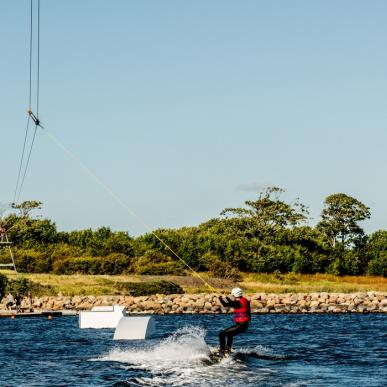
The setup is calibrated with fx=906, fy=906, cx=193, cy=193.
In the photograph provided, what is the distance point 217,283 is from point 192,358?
5169cm

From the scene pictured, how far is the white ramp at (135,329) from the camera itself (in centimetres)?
3691

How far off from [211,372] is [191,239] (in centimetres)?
A: 6949

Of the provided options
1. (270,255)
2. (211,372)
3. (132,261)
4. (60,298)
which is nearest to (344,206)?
(270,255)

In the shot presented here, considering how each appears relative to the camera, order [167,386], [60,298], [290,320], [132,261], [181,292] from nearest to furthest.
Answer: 1. [167,386]
2. [290,320]
3. [60,298]
4. [181,292]
5. [132,261]

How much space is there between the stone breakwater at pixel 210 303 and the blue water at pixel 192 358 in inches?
627

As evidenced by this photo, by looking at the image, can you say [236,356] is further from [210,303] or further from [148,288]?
[148,288]

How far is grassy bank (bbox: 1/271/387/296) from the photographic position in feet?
245

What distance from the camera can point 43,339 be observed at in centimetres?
4034

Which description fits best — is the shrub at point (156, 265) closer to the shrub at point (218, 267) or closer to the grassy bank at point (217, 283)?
the grassy bank at point (217, 283)

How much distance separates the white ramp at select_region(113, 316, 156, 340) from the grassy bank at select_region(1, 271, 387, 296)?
110 feet

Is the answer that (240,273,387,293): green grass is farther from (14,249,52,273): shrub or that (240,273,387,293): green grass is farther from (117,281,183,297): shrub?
(14,249,52,273): shrub

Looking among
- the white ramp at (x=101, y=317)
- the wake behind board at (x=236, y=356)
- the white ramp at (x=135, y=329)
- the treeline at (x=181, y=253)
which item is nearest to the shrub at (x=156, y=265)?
the treeline at (x=181, y=253)

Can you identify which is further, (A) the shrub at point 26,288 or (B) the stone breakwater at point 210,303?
(A) the shrub at point 26,288

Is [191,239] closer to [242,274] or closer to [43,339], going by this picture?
[242,274]
